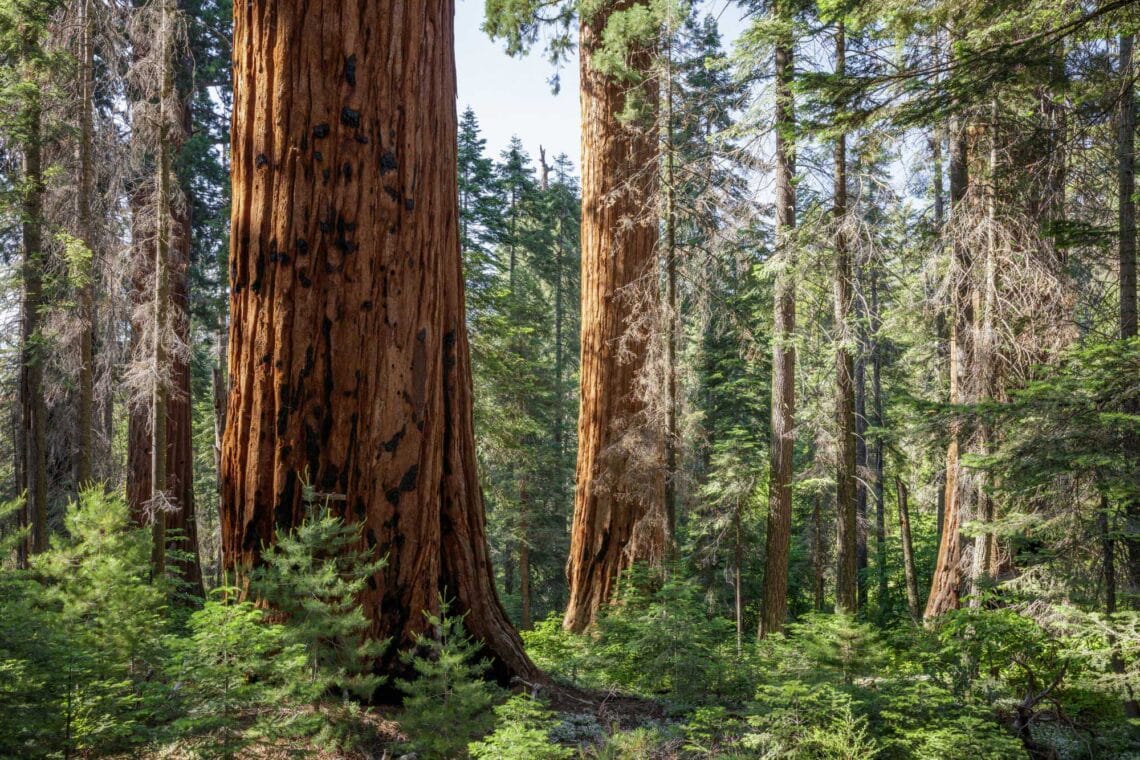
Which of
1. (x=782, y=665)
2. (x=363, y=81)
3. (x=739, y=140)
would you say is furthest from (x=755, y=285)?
(x=363, y=81)

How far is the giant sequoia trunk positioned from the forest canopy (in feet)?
0.18

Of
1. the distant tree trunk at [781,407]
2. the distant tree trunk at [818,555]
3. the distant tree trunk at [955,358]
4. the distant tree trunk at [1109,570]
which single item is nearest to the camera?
the distant tree trunk at [1109,570]

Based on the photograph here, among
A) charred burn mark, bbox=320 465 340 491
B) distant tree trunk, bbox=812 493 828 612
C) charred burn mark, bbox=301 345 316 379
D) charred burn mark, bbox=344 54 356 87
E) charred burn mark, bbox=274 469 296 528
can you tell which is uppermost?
charred burn mark, bbox=344 54 356 87

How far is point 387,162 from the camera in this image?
4.23m

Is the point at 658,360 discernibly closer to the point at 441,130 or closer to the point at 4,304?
the point at 441,130

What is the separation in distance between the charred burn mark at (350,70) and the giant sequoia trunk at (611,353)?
16.7 ft

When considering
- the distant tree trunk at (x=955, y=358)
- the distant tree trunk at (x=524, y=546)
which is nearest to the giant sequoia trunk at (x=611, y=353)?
the distant tree trunk at (x=955, y=358)

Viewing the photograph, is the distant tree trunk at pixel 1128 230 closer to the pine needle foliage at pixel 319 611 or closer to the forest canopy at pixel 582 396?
the forest canopy at pixel 582 396

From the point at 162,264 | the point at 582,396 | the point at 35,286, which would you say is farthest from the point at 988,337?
the point at 35,286

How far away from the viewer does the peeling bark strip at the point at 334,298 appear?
13.2 feet

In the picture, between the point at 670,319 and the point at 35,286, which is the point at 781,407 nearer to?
the point at 670,319

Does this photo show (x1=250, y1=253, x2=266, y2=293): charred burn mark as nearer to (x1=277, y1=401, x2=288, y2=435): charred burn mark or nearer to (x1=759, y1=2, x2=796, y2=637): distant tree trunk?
(x1=277, y1=401, x2=288, y2=435): charred burn mark

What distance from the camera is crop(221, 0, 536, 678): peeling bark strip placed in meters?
4.02

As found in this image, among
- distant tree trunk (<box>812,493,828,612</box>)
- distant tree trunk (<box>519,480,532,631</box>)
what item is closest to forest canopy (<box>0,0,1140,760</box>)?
distant tree trunk (<box>812,493,828,612</box>)
